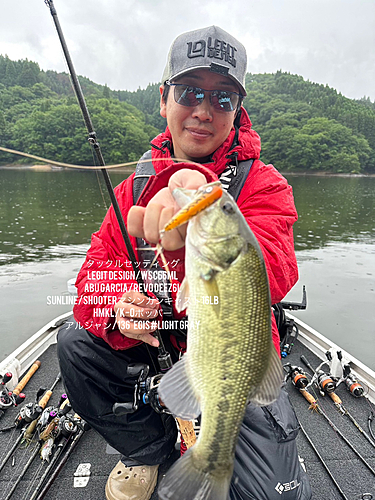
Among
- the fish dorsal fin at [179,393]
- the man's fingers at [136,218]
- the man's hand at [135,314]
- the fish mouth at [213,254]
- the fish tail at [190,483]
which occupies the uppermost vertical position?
the man's fingers at [136,218]

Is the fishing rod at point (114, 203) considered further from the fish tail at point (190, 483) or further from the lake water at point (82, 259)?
the lake water at point (82, 259)

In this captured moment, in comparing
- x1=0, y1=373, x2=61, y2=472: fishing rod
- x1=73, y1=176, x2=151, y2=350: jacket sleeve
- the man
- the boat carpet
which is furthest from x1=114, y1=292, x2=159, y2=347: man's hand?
x1=0, y1=373, x2=61, y2=472: fishing rod

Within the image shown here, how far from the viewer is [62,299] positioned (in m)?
10.4

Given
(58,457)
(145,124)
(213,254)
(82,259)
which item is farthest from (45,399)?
(145,124)

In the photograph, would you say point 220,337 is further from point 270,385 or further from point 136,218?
point 136,218

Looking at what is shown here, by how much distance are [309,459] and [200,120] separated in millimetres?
3457

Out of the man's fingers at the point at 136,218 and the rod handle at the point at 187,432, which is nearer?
the man's fingers at the point at 136,218

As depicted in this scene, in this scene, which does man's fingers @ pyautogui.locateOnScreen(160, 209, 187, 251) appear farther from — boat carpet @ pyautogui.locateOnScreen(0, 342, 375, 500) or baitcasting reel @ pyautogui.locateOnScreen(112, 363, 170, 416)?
boat carpet @ pyautogui.locateOnScreen(0, 342, 375, 500)

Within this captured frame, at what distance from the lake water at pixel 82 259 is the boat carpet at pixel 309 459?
118 inches

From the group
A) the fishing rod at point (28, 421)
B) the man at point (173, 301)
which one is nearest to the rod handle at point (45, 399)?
the fishing rod at point (28, 421)

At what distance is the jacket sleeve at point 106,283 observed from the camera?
2.54m

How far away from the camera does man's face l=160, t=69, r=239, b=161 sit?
284 cm

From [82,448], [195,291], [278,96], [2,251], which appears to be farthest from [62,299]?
[278,96]

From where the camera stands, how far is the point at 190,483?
1.57m
